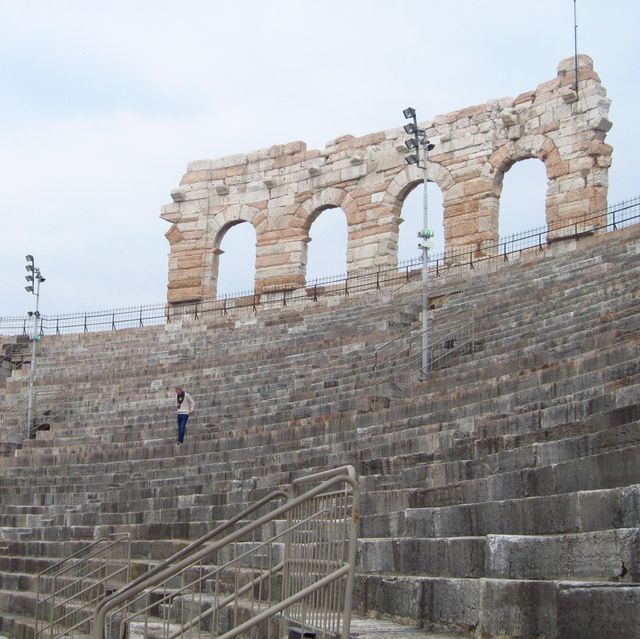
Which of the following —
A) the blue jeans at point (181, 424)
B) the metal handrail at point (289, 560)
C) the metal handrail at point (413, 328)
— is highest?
the metal handrail at point (413, 328)

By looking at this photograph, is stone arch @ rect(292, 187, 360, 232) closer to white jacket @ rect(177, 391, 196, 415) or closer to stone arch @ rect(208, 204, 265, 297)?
stone arch @ rect(208, 204, 265, 297)

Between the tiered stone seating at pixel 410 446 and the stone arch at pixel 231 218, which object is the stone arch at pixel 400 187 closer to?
the tiered stone seating at pixel 410 446

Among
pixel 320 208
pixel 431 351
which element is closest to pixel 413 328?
pixel 431 351

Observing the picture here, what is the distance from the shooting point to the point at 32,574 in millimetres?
13172

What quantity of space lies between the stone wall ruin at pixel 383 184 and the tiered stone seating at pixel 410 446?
277 cm

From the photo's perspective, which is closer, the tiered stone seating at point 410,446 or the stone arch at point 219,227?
the tiered stone seating at point 410,446

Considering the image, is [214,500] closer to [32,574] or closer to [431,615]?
[32,574]

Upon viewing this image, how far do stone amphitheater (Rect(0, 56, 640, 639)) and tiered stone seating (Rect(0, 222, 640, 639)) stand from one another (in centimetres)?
2

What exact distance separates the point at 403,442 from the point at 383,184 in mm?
19489

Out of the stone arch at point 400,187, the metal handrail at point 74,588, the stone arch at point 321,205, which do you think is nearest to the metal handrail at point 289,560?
the metal handrail at point 74,588

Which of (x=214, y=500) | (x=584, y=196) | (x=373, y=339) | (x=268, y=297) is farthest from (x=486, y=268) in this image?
(x=214, y=500)

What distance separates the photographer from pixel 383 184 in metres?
30.1

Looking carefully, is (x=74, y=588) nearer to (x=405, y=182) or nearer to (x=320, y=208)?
(x=405, y=182)

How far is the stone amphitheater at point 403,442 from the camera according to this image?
240 inches
